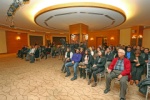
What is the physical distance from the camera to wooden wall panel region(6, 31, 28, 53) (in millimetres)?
11365

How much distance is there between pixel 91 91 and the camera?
287 cm

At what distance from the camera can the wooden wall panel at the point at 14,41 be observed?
11365 millimetres

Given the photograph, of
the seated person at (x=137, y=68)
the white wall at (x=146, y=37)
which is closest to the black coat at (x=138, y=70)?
the seated person at (x=137, y=68)

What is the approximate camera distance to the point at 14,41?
1202 centimetres

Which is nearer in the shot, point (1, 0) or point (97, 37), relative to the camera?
point (1, 0)

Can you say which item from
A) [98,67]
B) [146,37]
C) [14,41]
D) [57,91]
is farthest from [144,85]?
[14,41]

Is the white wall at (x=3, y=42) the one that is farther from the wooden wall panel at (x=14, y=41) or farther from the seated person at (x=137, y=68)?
the seated person at (x=137, y=68)

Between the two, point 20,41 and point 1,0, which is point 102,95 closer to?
point 1,0

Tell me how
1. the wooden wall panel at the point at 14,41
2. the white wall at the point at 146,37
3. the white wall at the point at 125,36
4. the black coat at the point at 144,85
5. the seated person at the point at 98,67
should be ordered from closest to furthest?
the black coat at the point at 144,85
the seated person at the point at 98,67
the white wall at the point at 146,37
the white wall at the point at 125,36
the wooden wall panel at the point at 14,41

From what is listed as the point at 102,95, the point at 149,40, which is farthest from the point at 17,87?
the point at 149,40

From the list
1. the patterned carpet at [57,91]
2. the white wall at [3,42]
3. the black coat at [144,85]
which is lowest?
the patterned carpet at [57,91]

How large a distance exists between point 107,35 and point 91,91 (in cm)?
1124

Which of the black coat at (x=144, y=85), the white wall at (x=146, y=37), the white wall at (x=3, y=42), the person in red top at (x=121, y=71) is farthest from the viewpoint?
the white wall at (x=3, y=42)

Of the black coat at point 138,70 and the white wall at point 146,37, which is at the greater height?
the white wall at point 146,37
